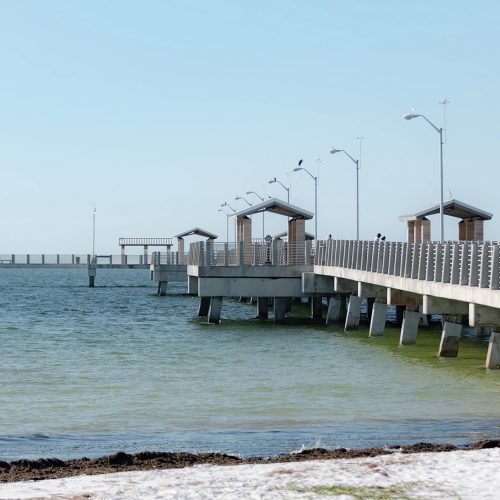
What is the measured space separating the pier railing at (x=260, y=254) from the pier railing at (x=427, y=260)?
1.84 meters

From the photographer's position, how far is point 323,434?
1870 cm

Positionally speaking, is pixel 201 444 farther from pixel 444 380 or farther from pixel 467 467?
pixel 444 380

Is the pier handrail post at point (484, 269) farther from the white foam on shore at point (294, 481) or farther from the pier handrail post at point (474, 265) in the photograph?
the white foam on shore at point (294, 481)

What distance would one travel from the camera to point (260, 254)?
2046 inches

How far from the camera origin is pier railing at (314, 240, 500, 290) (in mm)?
27062

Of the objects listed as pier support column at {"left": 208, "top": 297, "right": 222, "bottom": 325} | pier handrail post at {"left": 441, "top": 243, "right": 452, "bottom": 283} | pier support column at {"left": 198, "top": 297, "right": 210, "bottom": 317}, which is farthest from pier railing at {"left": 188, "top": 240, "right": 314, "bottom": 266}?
pier handrail post at {"left": 441, "top": 243, "right": 452, "bottom": 283}

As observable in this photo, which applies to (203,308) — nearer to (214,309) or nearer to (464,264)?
(214,309)

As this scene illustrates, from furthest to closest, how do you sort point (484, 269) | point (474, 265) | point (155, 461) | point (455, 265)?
point (455, 265), point (474, 265), point (484, 269), point (155, 461)

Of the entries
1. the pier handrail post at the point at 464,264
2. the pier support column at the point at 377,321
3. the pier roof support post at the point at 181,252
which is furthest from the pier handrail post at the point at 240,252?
the pier roof support post at the point at 181,252

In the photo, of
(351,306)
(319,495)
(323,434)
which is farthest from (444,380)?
(351,306)

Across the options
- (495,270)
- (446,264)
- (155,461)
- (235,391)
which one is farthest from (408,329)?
(155,461)

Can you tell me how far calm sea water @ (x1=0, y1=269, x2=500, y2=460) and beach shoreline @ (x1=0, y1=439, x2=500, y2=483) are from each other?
5.06 ft

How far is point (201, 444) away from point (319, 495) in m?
5.90

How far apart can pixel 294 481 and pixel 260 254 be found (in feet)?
129
